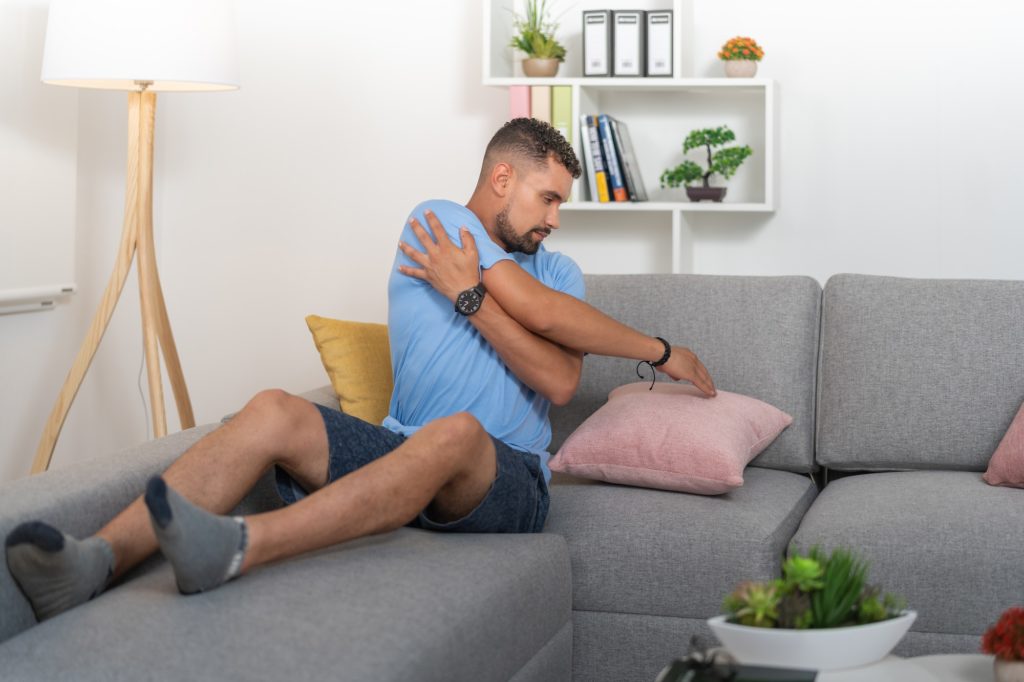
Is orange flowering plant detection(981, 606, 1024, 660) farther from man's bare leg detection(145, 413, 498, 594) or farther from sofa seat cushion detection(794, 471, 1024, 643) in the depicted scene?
man's bare leg detection(145, 413, 498, 594)

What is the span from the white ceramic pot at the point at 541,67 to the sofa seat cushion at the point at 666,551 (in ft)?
5.03

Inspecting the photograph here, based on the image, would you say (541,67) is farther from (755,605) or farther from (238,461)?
(755,605)

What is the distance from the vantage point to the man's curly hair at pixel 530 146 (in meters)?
2.52

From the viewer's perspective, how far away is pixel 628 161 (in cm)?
349

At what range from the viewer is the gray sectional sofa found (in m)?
1.62

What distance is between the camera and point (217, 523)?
1673 millimetres

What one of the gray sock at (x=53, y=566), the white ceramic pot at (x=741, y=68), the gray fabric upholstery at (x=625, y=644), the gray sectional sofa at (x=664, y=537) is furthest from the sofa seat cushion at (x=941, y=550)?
the white ceramic pot at (x=741, y=68)

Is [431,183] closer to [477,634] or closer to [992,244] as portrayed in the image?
[992,244]

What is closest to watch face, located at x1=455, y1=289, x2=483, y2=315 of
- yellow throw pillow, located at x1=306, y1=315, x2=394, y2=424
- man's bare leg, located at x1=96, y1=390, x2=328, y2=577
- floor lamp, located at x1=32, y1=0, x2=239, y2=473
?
man's bare leg, located at x1=96, y1=390, x2=328, y2=577

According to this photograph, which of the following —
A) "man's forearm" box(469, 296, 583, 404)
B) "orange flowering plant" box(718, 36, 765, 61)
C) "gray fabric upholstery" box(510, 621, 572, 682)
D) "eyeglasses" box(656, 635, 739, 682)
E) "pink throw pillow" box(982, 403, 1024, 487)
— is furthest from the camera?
"orange flowering plant" box(718, 36, 765, 61)

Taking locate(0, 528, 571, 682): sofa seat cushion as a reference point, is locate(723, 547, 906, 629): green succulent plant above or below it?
above

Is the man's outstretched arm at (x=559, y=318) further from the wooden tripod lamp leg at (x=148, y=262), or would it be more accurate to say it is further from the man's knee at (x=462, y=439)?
the wooden tripod lamp leg at (x=148, y=262)

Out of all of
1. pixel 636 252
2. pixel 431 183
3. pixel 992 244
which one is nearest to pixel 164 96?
pixel 431 183

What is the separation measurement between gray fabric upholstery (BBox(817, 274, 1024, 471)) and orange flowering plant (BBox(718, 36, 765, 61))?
867mm
